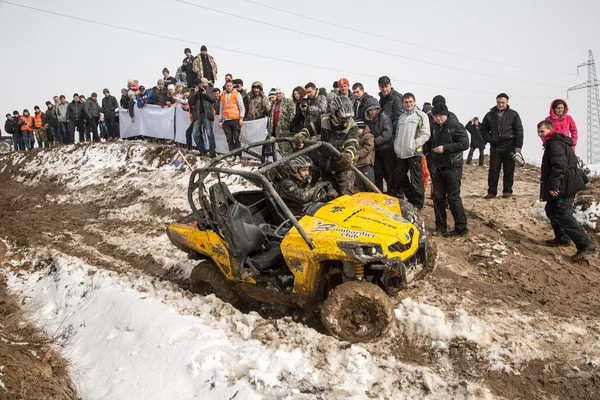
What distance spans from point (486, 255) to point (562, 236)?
122cm

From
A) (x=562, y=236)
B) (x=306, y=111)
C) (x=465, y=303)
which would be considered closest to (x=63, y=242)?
(x=306, y=111)

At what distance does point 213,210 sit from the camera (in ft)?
15.3

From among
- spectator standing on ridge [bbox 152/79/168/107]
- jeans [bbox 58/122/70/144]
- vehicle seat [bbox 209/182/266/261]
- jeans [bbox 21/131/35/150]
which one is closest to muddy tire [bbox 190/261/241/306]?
vehicle seat [bbox 209/182/266/261]

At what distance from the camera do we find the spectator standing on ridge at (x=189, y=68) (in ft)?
46.2

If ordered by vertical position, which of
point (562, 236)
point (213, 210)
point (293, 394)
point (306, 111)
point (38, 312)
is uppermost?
point (306, 111)

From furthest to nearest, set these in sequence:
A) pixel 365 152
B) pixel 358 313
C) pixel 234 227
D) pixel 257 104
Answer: pixel 257 104 → pixel 365 152 → pixel 234 227 → pixel 358 313

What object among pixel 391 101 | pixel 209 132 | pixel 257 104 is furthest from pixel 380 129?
pixel 209 132

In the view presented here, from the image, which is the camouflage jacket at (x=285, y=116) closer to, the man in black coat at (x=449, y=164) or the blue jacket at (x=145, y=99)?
the man in black coat at (x=449, y=164)

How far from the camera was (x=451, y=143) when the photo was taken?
20.8 feet

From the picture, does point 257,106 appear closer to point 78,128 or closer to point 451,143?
point 451,143

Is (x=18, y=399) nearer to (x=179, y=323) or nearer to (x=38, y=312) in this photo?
(x=179, y=323)

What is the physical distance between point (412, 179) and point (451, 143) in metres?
1.00

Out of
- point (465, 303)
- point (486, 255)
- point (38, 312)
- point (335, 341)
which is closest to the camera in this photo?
point (335, 341)

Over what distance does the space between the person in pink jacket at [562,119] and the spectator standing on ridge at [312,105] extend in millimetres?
3579
